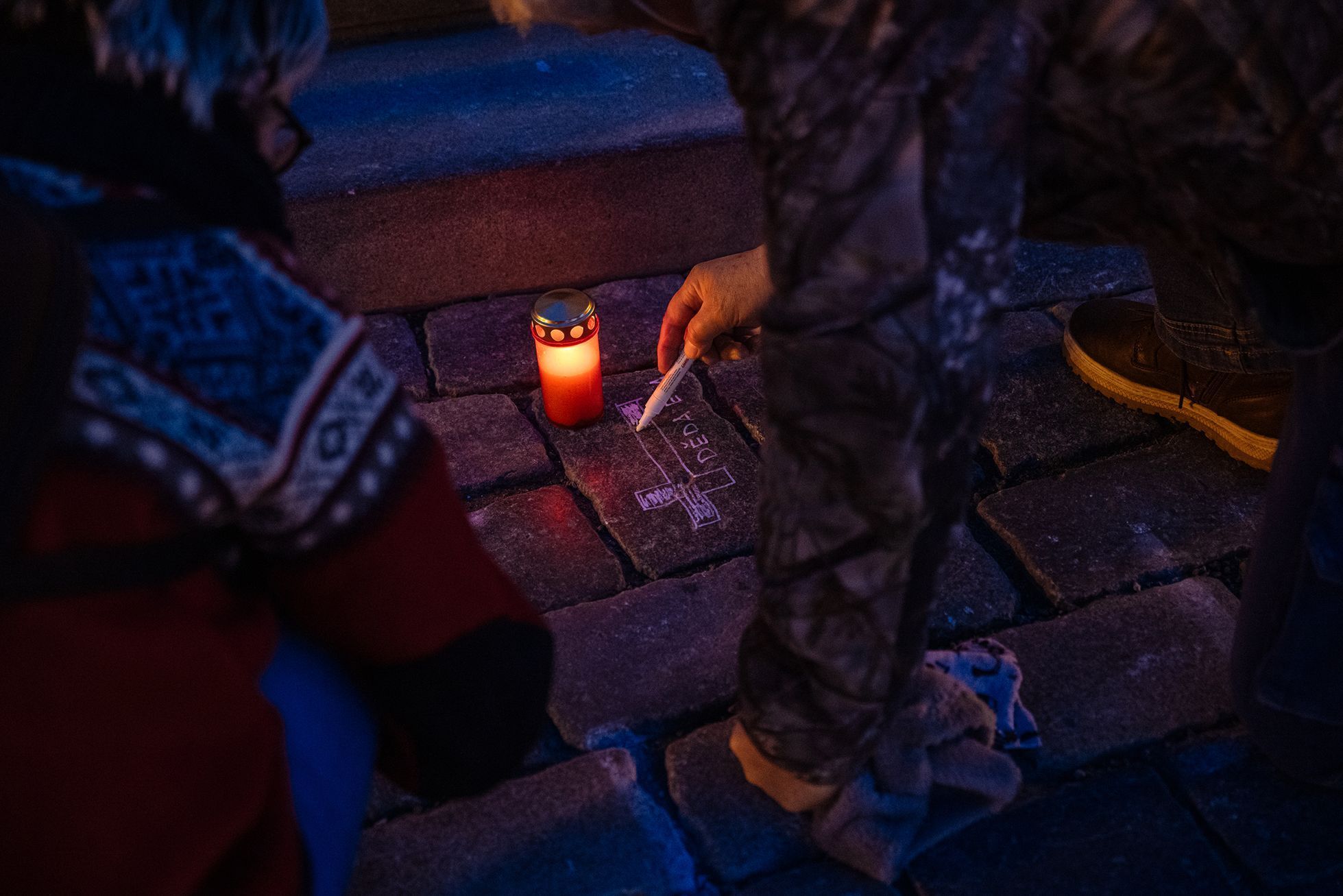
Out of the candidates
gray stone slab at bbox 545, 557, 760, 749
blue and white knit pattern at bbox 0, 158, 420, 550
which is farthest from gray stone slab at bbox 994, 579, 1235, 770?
blue and white knit pattern at bbox 0, 158, 420, 550

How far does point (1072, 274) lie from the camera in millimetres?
2824

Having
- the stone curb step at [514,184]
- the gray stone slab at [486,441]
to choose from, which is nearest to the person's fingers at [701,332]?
the gray stone slab at [486,441]

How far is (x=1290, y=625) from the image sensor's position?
145 centimetres

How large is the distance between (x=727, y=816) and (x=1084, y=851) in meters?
0.52

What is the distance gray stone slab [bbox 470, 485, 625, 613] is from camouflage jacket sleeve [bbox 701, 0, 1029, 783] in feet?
2.68

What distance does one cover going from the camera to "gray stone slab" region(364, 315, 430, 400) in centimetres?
253

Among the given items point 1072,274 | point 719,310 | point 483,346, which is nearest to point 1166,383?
point 1072,274

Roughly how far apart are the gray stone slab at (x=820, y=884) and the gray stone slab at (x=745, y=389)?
102 cm

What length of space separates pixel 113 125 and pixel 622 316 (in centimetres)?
197

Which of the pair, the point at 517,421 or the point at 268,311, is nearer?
the point at 268,311

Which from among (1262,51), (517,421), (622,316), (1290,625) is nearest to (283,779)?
(1262,51)

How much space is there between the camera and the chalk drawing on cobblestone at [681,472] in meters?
2.18

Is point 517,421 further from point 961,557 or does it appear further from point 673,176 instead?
point 961,557

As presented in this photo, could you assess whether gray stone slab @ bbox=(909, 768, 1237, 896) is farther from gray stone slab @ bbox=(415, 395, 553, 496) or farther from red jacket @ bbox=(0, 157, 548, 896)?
gray stone slab @ bbox=(415, 395, 553, 496)
